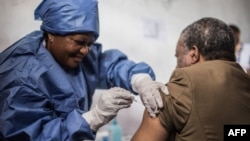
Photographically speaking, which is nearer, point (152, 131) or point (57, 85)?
point (152, 131)

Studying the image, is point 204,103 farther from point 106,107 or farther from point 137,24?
point 137,24

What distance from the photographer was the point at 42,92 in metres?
1.29

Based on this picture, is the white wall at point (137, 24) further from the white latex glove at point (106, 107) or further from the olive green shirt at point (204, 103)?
the olive green shirt at point (204, 103)

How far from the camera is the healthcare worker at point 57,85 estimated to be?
1210mm

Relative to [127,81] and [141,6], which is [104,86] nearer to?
[127,81]

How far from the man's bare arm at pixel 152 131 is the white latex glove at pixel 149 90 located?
0.02 metres

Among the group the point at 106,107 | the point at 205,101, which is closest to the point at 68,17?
the point at 106,107

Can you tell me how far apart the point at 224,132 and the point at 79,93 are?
2.28ft

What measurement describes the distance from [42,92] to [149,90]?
437 millimetres

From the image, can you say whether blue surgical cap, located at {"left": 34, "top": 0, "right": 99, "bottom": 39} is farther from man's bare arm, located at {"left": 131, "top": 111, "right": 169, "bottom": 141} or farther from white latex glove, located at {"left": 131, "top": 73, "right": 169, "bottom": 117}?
man's bare arm, located at {"left": 131, "top": 111, "right": 169, "bottom": 141}

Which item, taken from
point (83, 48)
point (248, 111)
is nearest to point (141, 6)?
point (83, 48)

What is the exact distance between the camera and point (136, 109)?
2.02 metres

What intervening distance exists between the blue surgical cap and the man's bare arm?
0.51 m

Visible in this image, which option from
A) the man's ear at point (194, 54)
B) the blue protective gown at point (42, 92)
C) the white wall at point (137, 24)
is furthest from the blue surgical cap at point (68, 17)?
the man's ear at point (194, 54)
